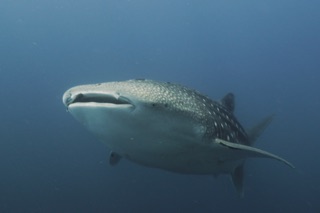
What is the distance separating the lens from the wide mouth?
141 inches

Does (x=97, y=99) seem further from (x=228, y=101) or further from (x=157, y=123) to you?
(x=228, y=101)

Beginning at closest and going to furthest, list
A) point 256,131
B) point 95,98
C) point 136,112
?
point 95,98
point 136,112
point 256,131

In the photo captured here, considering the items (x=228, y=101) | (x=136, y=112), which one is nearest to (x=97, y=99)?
(x=136, y=112)

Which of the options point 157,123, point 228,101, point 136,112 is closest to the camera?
point 136,112

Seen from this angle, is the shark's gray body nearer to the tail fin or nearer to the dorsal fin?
the dorsal fin

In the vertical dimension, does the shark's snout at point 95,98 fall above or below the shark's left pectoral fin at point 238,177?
above

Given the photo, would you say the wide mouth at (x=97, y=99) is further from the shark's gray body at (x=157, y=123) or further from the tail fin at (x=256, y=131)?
the tail fin at (x=256, y=131)

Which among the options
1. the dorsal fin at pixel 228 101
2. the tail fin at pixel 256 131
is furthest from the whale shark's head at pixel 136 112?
the tail fin at pixel 256 131

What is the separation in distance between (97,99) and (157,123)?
68 cm

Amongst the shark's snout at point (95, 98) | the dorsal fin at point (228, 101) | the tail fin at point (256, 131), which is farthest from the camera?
the tail fin at point (256, 131)

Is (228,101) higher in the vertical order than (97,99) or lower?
lower

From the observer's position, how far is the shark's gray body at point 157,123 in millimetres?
3654

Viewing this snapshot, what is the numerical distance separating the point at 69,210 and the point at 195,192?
19.0 ft

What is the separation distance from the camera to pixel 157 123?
397 centimetres
